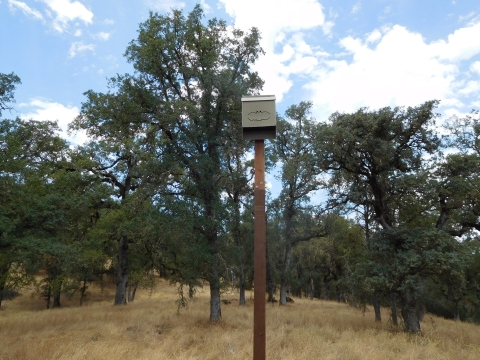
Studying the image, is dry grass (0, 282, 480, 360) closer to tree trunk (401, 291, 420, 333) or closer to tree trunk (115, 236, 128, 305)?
tree trunk (401, 291, 420, 333)

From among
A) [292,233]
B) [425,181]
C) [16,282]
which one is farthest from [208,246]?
[292,233]

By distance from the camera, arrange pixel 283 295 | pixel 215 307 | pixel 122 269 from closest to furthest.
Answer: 1. pixel 215 307
2. pixel 122 269
3. pixel 283 295

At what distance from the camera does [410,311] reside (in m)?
13.1

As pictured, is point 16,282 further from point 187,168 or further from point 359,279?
point 359,279

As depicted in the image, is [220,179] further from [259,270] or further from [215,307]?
[259,270]

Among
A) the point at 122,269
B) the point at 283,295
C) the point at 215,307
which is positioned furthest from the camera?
the point at 283,295

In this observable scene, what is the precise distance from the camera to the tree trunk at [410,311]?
13.0 m

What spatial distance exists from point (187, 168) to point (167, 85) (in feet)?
13.4

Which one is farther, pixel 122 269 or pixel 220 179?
pixel 122 269

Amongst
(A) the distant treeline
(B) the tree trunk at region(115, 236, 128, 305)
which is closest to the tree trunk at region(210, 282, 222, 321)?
(A) the distant treeline

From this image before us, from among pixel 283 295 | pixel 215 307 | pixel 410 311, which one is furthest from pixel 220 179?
pixel 283 295

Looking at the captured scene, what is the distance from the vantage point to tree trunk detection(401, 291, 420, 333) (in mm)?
12992

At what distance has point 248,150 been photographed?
51.5 feet

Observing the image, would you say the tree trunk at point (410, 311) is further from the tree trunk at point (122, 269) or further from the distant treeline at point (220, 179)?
the tree trunk at point (122, 269)
